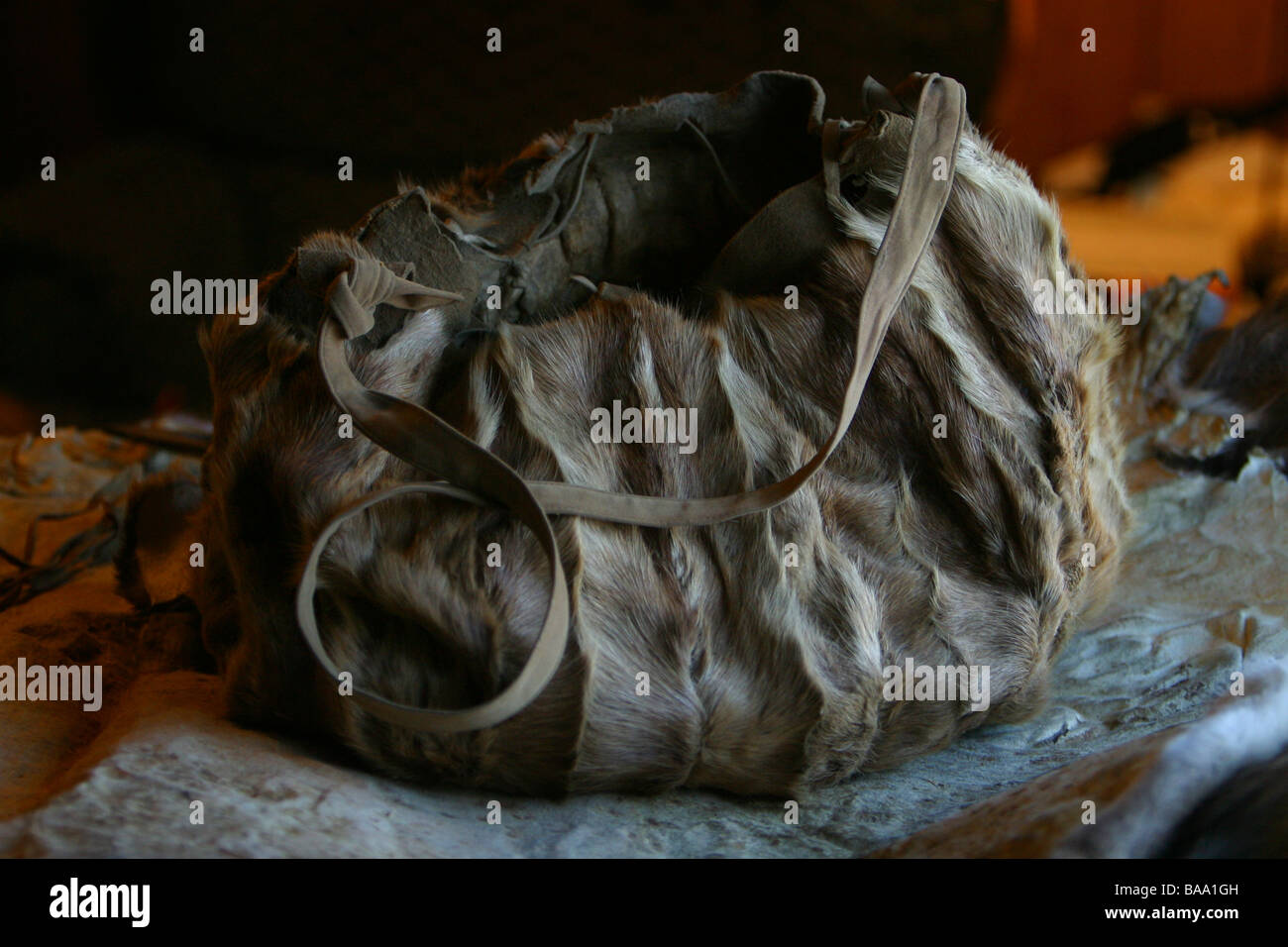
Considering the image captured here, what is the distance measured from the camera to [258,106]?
3840 mm

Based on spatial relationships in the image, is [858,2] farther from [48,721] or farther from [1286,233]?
[48,721]

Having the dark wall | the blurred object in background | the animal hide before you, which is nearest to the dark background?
the dark wall

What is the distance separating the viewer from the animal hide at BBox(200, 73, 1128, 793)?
1120 mm

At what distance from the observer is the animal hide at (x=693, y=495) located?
3.67 ft

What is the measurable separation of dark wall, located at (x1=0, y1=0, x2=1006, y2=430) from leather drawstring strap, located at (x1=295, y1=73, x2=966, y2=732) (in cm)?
243

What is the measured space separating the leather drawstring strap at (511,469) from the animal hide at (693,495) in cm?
4

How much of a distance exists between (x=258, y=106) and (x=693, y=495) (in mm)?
3216

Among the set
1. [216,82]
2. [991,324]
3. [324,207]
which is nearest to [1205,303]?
[991,324]

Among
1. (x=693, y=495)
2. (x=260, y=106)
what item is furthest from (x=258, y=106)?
(x=693, y=495)

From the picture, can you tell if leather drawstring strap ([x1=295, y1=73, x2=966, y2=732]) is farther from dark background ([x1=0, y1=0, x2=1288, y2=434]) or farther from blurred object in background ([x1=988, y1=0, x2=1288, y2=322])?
blurred object in background ([x1=988, y1=0, x2=1288, y2=322])

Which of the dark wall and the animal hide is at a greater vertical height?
the dark wall

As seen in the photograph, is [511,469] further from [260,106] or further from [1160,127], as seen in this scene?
[1160,127]

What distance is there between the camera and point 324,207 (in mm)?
3965

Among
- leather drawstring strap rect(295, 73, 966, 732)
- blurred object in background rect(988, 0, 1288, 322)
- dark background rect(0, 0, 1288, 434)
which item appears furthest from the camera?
blurred object in background rect(988, 0, 1288, 322)
